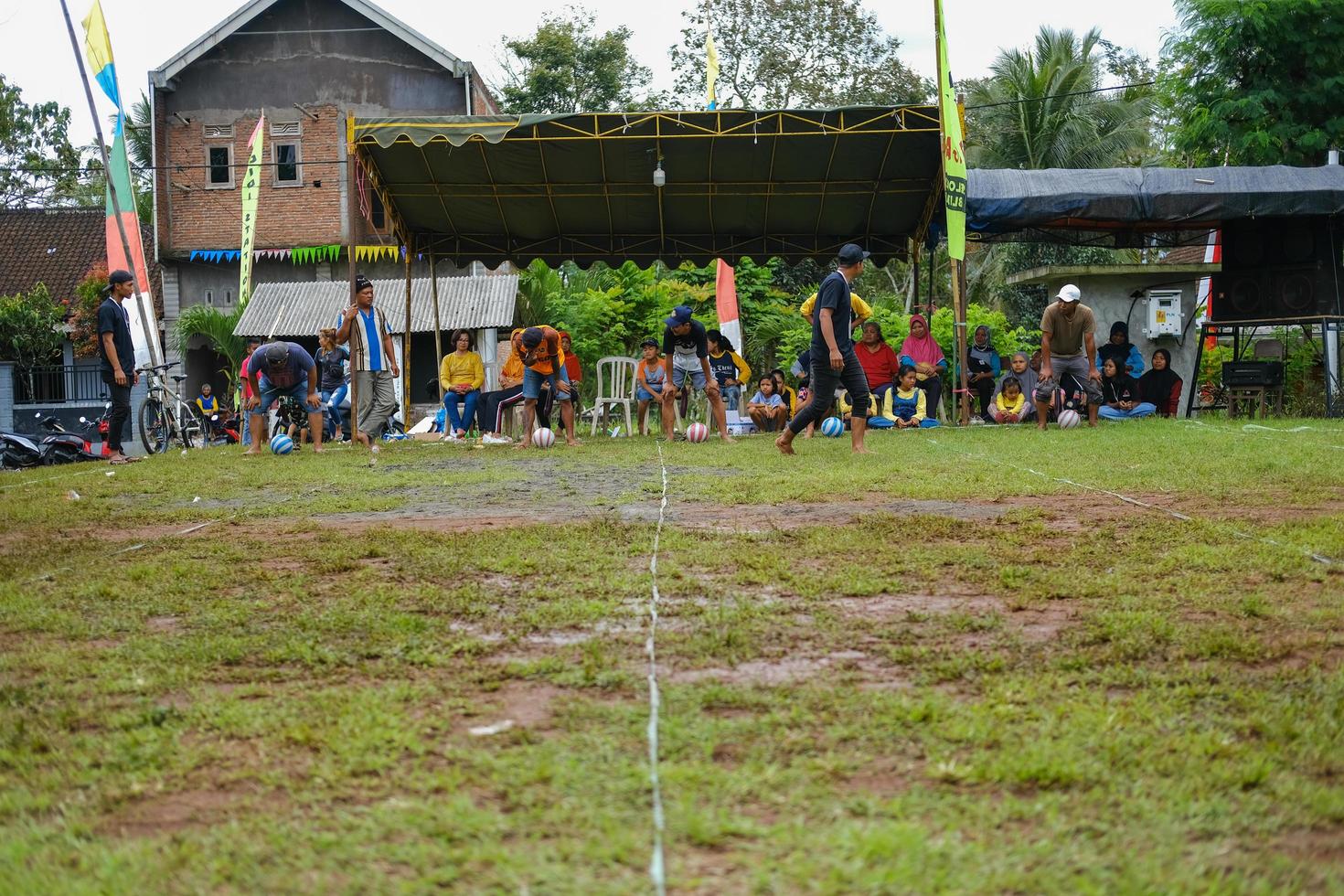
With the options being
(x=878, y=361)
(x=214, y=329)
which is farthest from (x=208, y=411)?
(x=878, y=361)

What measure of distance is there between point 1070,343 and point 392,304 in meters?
18.4

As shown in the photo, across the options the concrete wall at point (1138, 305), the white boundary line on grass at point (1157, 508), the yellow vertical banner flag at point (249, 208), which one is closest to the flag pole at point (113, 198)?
the yellow vertical banner flag at point (249, 208)

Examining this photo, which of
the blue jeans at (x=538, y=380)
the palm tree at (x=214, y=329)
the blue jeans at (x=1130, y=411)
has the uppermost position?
the palm tree at (x=214, y=329)

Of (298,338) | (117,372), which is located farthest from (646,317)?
(117,372)

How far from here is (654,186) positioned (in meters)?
18.6

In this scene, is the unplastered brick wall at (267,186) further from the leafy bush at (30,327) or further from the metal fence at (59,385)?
the metal fence at (59,385)

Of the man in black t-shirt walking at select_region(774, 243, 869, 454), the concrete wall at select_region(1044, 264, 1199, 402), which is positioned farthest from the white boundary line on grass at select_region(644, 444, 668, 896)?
the concrete wall at select_region(1044, 264, 1199, 402)

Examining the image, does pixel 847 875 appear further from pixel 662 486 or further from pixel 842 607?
pixel 662 486

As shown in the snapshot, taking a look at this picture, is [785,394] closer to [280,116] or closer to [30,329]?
[280,116]

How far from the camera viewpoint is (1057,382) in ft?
50.8

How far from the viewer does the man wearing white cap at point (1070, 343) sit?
1480 centimetres

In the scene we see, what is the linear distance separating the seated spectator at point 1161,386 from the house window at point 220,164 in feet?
70.7

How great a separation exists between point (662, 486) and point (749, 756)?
6421mm

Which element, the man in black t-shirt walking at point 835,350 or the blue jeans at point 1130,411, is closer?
the man in black t-shirt walking at point 835,350
